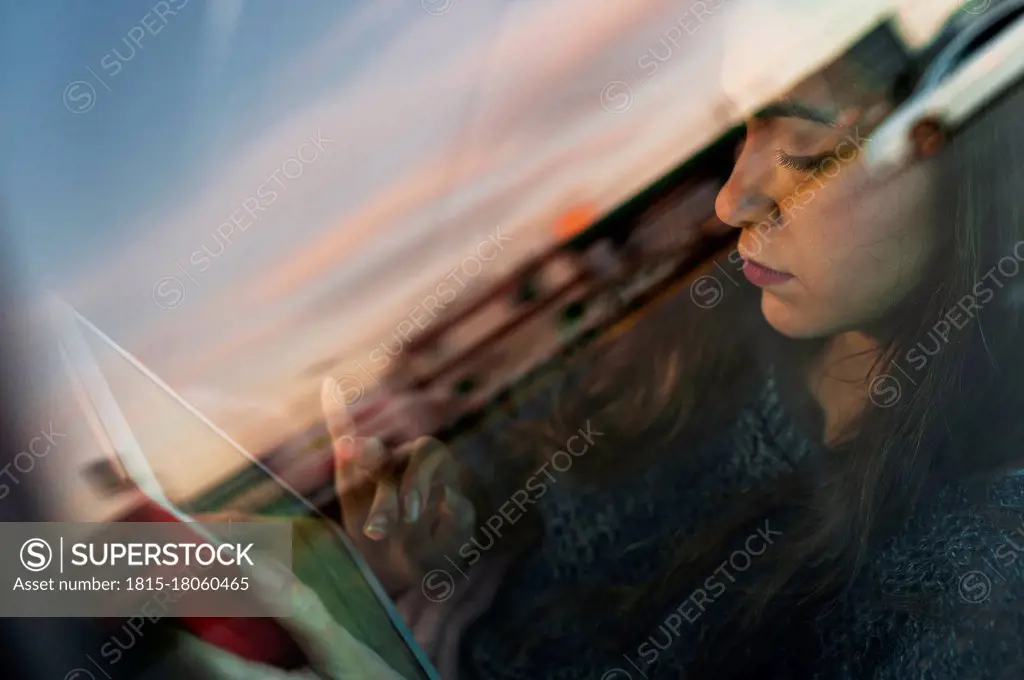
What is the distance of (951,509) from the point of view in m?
0.84

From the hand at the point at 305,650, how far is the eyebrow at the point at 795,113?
812 millimetres

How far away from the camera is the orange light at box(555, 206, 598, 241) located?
2.81 ft

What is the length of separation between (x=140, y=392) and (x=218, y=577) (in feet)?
0.83

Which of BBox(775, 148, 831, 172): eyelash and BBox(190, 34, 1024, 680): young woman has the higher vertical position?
BBox(775, 148, 831, 172): eyelash

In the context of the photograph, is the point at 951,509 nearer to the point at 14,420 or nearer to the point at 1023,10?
the point at 1023,10

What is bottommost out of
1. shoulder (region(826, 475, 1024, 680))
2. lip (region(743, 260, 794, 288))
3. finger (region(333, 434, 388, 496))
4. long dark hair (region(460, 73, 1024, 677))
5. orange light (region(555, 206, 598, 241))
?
shoulder (region(826, 475, 1024, 680))

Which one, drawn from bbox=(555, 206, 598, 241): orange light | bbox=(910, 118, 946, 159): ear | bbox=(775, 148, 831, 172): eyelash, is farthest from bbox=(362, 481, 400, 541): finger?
bbox=(910, 118, 946, 159): ear

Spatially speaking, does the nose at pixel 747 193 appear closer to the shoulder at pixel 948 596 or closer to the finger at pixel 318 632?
the shoulder at pixel 948 596

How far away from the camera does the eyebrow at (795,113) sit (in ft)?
2.69

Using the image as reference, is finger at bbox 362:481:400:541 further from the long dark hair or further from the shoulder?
the shoulder

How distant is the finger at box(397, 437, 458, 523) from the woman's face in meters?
0.45

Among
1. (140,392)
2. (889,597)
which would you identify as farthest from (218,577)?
(889,597)

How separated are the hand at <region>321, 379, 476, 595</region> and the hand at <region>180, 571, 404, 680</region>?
0.29 ft

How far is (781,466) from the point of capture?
87 cm
